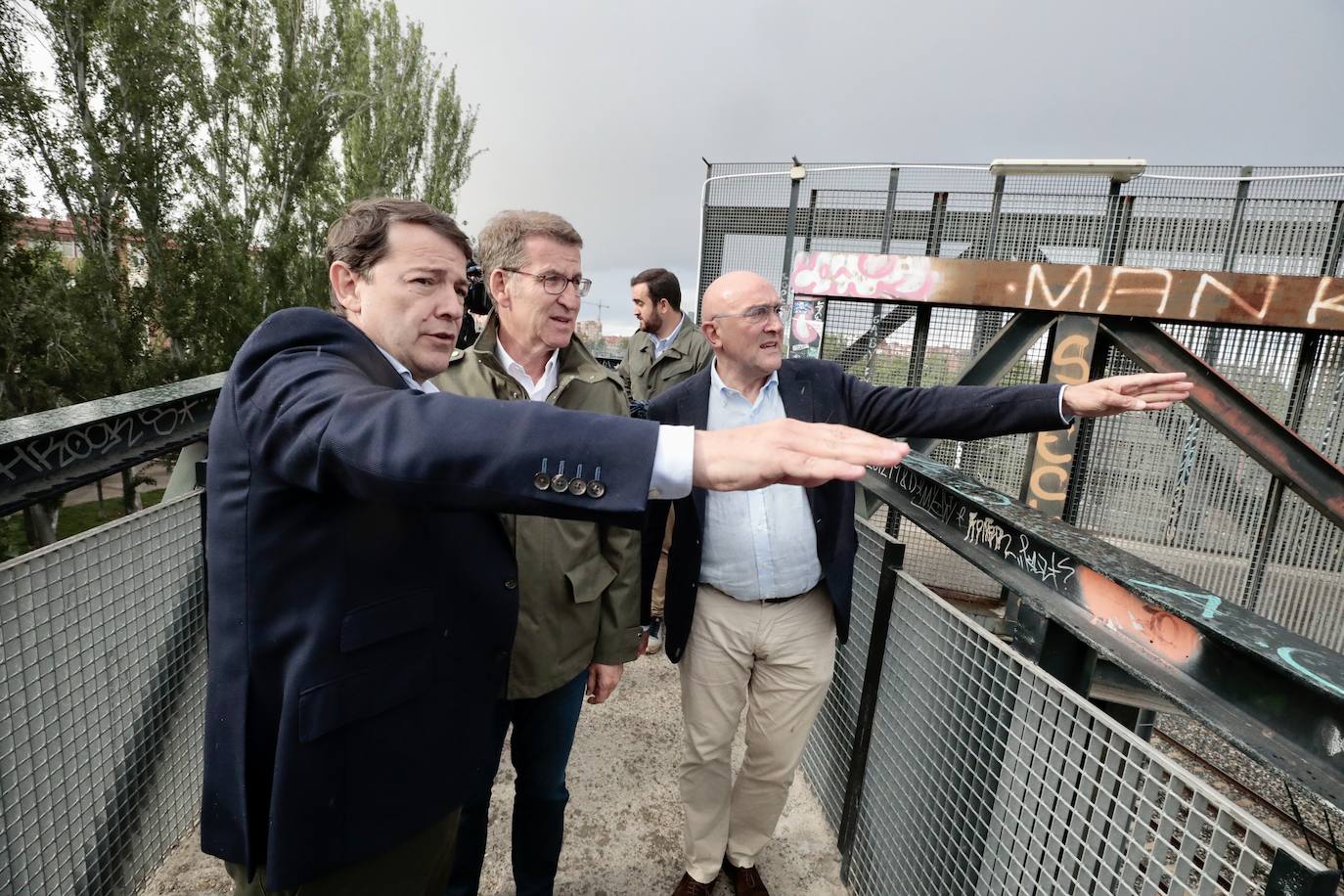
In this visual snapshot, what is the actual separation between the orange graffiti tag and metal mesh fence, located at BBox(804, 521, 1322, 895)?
17cm

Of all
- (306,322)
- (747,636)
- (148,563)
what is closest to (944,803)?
(747,636)

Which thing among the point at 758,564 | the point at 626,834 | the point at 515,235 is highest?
the point at 515,235

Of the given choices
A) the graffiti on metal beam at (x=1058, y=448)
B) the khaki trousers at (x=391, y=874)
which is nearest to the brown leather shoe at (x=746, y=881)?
the khaki trousers at (x=391, y=874)

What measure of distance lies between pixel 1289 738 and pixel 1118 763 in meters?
0.31

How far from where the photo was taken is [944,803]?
1.80 metres

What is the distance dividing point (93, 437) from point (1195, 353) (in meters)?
6.83

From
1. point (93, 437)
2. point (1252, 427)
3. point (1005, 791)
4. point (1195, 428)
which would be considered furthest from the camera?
point (1195, 428)

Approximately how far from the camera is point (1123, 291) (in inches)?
157

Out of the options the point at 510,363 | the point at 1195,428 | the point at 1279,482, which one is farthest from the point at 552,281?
the point at 1279,482

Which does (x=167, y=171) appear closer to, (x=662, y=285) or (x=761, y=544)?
(x=662, y=285)

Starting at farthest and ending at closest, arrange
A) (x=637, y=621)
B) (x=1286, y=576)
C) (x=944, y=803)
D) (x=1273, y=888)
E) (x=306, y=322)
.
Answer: (x=1286, y=576), (x=637, y=621), (x=944, y=803), (x=306, y=322), (x=1273, y=888)

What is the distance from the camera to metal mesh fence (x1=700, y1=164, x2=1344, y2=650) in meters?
5.14

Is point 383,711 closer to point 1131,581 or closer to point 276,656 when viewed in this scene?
point 276,656

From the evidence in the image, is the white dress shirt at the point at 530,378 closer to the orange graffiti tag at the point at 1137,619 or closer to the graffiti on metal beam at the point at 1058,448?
the orange graffiti tag at the point at 1137,619
